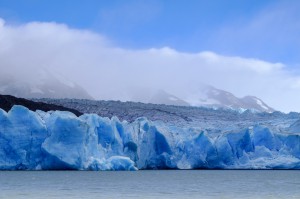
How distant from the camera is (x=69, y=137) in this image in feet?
88.1

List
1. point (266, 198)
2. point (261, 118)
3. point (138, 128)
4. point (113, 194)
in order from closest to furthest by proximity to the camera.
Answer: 1. point (266, 198)
2. point (113, 194)
3. point (138, 128)
4. point (261, 118)

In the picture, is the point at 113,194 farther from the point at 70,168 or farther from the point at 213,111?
the point at 213,111

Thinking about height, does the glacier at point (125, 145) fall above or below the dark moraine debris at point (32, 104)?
below

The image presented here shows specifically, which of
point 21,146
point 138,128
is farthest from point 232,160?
point 21,146

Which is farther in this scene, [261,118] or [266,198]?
[261,118]

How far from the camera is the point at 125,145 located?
31.2 meters

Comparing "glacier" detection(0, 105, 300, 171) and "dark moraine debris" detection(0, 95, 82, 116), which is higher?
"dark moraine debris" detection(0, 95, 82, 116)

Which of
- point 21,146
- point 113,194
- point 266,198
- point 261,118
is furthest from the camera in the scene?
point 261,118

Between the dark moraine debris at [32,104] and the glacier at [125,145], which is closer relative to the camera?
the glacier at [125,145]

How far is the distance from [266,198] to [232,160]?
1620 cm

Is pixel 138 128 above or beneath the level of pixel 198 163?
above

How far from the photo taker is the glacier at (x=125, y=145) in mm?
26797

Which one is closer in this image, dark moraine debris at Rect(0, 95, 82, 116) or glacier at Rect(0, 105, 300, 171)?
glacier at Rect(0, 105, 300, 171)

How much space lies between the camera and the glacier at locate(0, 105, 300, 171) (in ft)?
87.9
